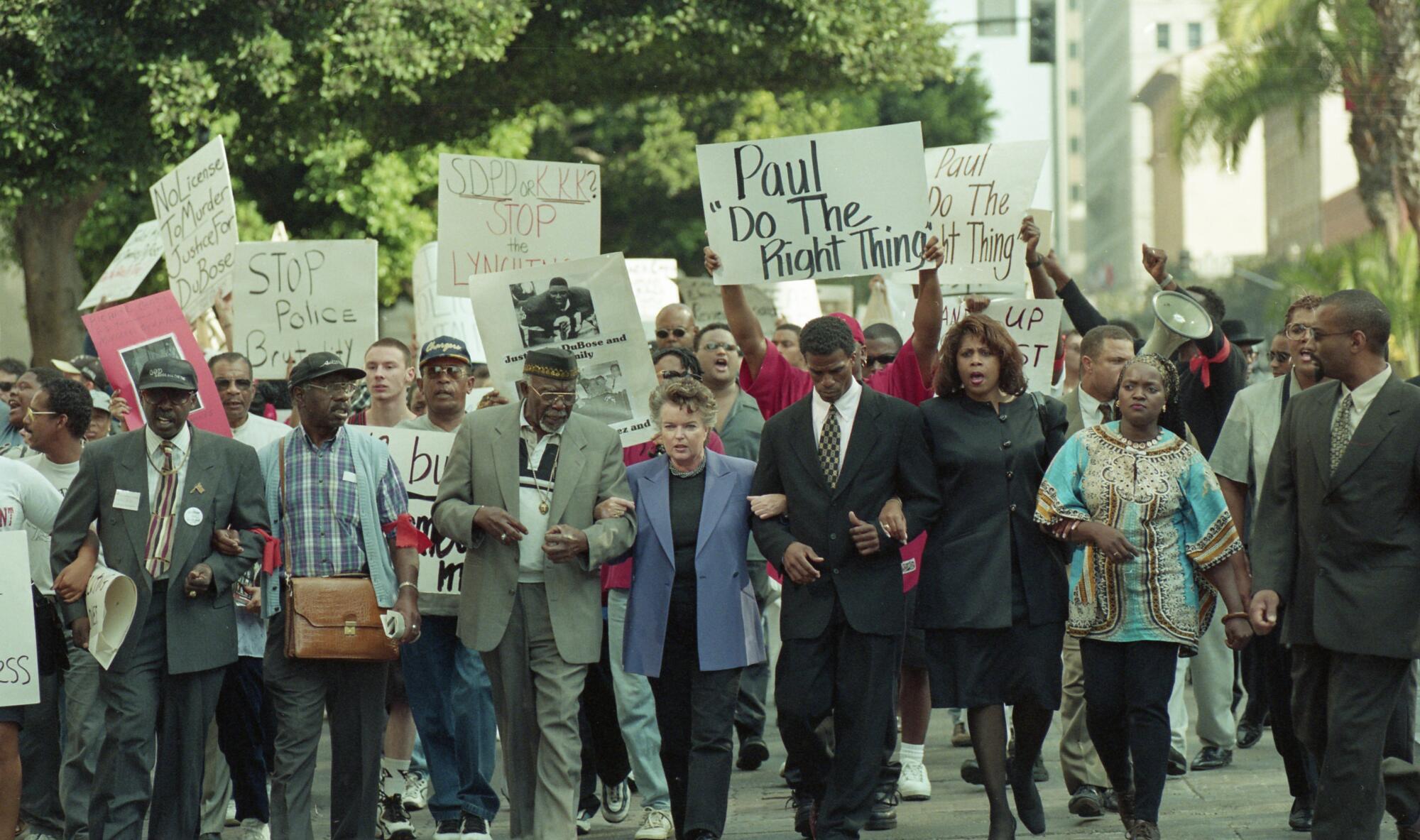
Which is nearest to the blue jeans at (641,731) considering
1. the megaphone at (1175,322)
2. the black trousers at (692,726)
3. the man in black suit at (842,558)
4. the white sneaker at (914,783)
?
the black trousers at (692,726)

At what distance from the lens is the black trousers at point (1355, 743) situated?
663 centimetres

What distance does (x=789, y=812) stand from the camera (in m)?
8.83

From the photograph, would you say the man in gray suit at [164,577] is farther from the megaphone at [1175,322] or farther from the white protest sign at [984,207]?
the white protest sign at [984,207]

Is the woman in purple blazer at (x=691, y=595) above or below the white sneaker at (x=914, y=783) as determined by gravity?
above

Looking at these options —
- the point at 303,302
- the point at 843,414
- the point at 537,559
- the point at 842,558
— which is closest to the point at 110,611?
the point at 537,559

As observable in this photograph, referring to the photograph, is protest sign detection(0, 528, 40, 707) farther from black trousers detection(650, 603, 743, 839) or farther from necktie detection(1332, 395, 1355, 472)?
necktie detection(1332, 395, 1355, 472)

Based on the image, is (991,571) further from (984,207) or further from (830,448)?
(984,207)

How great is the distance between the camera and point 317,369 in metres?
7.58

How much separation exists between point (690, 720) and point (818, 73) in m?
20.1

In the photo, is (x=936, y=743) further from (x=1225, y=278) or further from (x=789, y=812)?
(x=1225, y=278)

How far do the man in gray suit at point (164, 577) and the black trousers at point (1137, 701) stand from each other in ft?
Answer: 10.7

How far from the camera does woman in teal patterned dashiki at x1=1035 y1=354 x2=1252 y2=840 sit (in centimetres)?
740

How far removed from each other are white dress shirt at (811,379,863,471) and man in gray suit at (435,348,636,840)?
0.83m

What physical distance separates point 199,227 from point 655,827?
5.24 metres
